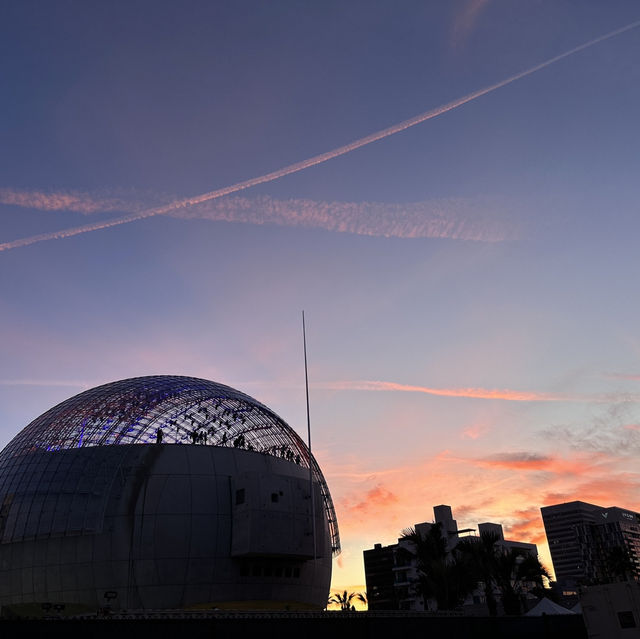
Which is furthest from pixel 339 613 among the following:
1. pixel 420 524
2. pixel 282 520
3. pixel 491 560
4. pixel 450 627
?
pixel 420 524

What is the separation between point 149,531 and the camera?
43.6 m

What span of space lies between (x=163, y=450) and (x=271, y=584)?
43.9 ft

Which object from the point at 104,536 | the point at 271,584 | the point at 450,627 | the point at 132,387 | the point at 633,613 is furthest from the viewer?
the point at 132,387

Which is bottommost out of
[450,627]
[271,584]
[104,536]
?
A: [450,627]

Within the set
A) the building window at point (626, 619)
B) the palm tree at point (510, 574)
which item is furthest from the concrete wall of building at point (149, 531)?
the building window at point (626, 619)

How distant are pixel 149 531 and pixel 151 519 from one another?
0.84 meters

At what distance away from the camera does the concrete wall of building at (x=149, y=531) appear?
4297 centimetres

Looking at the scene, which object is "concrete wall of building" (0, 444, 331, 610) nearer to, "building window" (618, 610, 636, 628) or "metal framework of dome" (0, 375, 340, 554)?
"metal framework of dome" (0, 375, 340, 554)

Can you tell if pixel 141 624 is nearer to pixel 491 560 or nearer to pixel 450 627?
pixel 450 627

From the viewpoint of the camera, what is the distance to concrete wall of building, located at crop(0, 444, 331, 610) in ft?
141

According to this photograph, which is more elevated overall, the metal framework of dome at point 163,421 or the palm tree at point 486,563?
the metal framework of dome at point 163,421

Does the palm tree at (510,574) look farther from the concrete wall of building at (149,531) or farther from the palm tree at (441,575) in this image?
the concrete wall of building at (149,531)

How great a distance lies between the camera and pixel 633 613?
35.3 metres

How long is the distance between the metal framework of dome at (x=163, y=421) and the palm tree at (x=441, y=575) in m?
11.6
